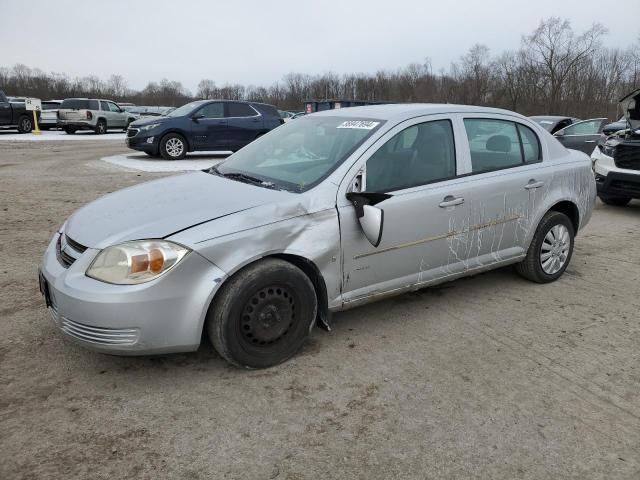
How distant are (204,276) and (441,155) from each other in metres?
2.05

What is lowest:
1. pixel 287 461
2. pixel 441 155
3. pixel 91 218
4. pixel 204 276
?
pixel 287 461

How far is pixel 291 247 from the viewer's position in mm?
3158

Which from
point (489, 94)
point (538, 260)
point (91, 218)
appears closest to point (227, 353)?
point (91, 218)

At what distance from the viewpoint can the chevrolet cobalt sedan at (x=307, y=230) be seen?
2.85 m

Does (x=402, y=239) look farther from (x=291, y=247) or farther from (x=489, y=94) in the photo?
(x=489, y=94)

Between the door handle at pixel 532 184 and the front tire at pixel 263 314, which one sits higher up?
the door handle at pixel 532 184

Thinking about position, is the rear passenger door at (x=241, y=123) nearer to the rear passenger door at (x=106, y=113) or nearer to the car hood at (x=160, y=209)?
the car hood at (x=160, y=209)

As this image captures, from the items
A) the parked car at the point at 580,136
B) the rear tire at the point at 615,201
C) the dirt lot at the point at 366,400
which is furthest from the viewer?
the parked car at the point at 580,136

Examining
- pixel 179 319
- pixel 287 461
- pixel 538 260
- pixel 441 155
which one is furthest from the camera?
pixel 538 260

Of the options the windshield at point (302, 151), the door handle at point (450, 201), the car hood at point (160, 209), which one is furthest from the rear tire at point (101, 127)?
the door handle at point (450, 201)

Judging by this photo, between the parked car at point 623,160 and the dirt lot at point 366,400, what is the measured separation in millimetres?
4212

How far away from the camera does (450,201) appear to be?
382cm

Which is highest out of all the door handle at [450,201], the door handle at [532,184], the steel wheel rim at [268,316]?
the door handle at [532,184]

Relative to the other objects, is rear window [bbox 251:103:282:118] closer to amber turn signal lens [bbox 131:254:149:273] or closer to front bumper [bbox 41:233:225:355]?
front bumper [bbox 41:233:225:355]
